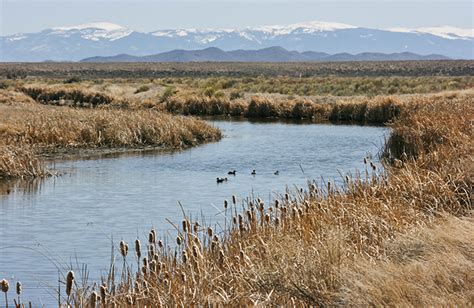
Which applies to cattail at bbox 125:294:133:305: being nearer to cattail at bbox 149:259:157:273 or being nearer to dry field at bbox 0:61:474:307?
dry field at bbox 0:61:474:307

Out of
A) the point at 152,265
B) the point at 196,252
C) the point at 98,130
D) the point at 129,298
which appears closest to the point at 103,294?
the point at 129,298

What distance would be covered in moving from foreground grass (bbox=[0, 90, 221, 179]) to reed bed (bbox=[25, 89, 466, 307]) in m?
14.9

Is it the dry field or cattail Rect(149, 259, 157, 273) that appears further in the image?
cattail Rect(149, 259, 157, 273)

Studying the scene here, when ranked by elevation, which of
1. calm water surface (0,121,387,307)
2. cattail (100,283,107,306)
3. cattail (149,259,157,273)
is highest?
cattail (100,283,107,306)

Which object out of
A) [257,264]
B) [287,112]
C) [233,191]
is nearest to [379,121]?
[287,112]

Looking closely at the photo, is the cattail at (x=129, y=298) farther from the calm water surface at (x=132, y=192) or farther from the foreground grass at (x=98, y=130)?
the foreground grass at (x=98, y=130)

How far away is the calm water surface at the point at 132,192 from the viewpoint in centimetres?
1359

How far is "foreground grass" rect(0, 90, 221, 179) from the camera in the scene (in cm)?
2703

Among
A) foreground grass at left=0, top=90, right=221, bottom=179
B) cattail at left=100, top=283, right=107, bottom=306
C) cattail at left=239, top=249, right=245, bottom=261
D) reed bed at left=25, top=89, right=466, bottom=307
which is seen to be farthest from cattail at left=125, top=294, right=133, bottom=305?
foreground grass at left=0, top=90, right=221, bottom=179

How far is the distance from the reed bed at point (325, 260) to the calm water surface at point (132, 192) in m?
2.62

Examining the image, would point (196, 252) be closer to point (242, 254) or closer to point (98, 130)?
point (242, 254)

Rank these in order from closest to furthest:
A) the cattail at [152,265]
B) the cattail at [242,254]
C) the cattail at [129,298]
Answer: the cattail at [129,298] → the cattail at [242,254] → the cattail at [152,265]

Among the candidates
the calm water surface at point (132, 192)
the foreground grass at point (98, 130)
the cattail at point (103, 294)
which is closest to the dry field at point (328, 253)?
the cattail at point (103, 294)

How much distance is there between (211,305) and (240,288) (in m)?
0.65
